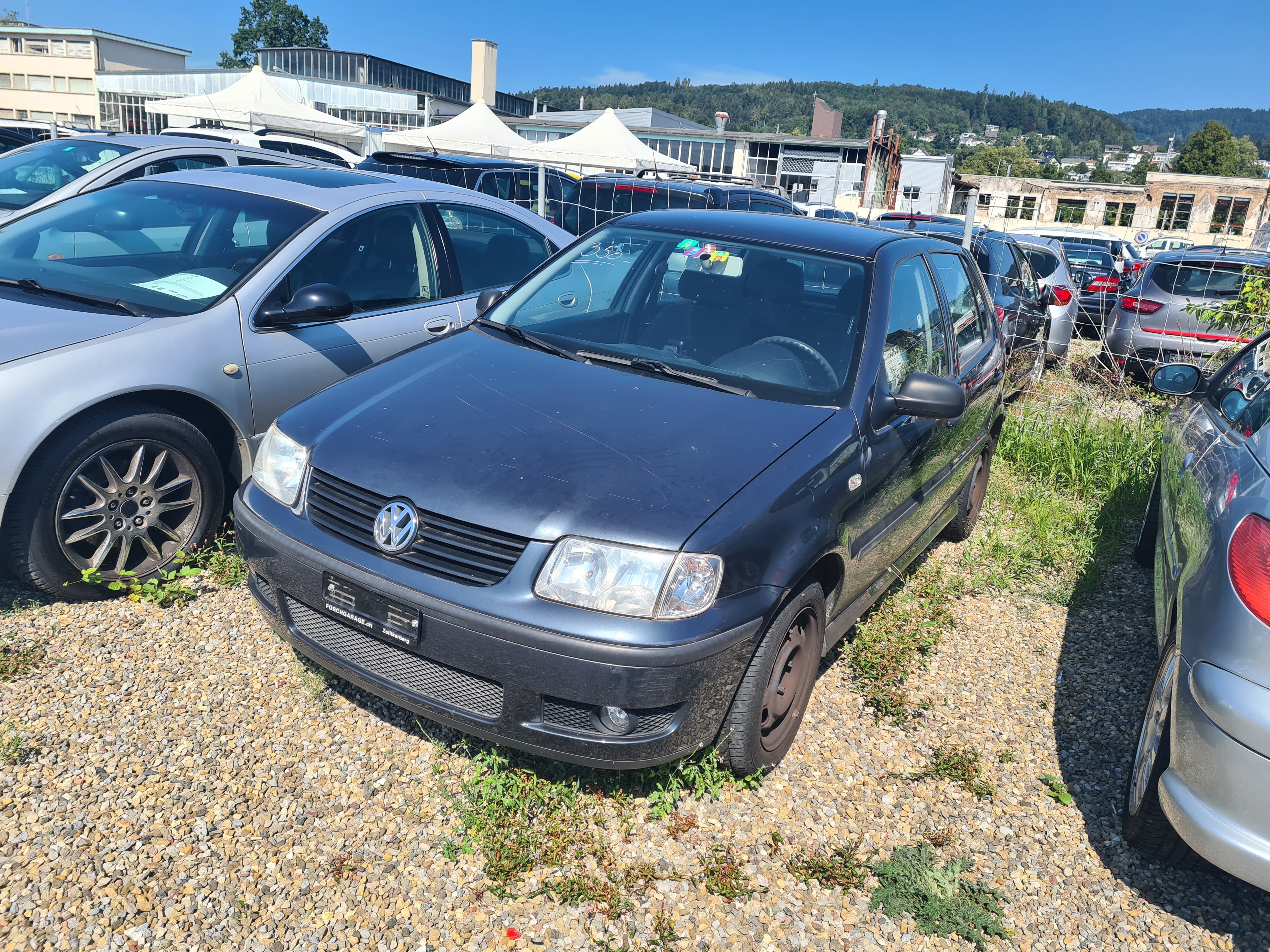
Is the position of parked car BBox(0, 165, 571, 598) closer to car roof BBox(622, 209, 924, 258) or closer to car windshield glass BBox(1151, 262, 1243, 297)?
car roof BBox(622, 209, 924, 258)

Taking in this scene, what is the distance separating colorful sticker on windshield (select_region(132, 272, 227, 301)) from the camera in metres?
3.95

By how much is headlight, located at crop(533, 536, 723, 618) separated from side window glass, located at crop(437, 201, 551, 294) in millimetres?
2936

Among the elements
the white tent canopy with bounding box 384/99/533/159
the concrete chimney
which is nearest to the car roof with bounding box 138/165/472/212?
the white tent canopy with bounding box 384/99/533/159

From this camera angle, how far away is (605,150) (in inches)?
898

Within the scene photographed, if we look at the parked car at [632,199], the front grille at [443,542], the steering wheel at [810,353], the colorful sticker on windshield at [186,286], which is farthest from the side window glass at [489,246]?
the parked car at [632,199]

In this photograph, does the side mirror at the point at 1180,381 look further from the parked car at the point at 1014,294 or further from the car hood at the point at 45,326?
the car hood at the point at 45,326

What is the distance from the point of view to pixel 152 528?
147 inches

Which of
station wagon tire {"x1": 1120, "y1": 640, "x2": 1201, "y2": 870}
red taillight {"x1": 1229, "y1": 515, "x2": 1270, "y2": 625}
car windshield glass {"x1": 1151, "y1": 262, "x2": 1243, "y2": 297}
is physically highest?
car windshield glass {"x1": 1151, "y1": 262, "x2": 1243, "y2": 297}

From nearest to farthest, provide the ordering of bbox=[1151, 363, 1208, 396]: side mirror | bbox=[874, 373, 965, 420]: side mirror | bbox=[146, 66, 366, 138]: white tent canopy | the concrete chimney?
1. bbox=[874, 373, 965, 420]: side mirror
2. bbox=[1151, 363, 1208, 396]: side mirror
3. bbox=[146, 66, 366, 138]: white tent canopy
4. the concrete chimney

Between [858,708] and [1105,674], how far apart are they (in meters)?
1.27

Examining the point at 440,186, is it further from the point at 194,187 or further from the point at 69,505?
the point at 69,505

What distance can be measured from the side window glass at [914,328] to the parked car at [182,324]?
7.73 ft

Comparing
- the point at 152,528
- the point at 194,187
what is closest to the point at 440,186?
the point at 194,187

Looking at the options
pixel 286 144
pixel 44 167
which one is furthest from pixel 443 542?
pixel 286 144
